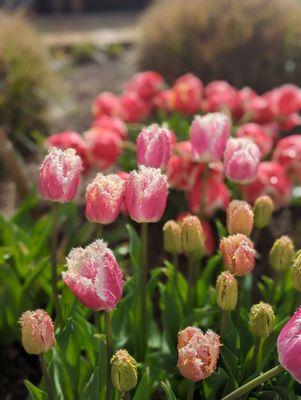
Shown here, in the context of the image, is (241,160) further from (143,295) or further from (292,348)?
(292,348)

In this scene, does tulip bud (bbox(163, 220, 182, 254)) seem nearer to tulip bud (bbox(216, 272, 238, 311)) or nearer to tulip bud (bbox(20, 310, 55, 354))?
tulip bud (bbox(216, 272, 238, 311))

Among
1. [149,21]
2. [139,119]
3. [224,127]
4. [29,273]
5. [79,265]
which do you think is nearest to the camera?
[79,265]

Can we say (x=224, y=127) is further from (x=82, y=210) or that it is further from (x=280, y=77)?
(x=280, y=77)

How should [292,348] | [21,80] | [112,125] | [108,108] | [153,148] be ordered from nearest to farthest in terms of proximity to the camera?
[292,348] → [153,148] → [112,125] → [108,108] → [21,80]

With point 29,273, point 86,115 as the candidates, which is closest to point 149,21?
point 86,115

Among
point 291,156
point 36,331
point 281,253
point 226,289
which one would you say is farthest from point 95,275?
point 291,156

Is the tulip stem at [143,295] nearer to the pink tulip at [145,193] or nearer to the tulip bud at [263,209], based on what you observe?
the pink tulip at [145,193]

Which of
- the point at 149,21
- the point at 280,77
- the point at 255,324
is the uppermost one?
A: the point at 255,324
